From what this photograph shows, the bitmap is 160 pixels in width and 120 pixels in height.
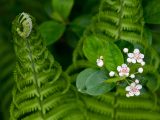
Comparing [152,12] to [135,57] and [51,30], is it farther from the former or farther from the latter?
[51,30]

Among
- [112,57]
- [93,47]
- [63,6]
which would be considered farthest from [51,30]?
[112,57]

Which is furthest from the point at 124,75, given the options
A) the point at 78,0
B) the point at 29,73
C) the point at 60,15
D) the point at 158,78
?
the point at 78,0

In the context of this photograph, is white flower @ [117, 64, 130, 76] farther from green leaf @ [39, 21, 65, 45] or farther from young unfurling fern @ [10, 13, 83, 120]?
green leaf @ [39, 21, 65, 45]

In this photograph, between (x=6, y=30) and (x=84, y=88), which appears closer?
(x=84, y=88)

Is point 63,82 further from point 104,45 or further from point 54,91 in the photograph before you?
point 104,45

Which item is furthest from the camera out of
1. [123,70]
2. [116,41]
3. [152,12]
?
[152,12]

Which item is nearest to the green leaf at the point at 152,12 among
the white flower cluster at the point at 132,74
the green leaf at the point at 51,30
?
the white flower cluster at the point at 132,74
